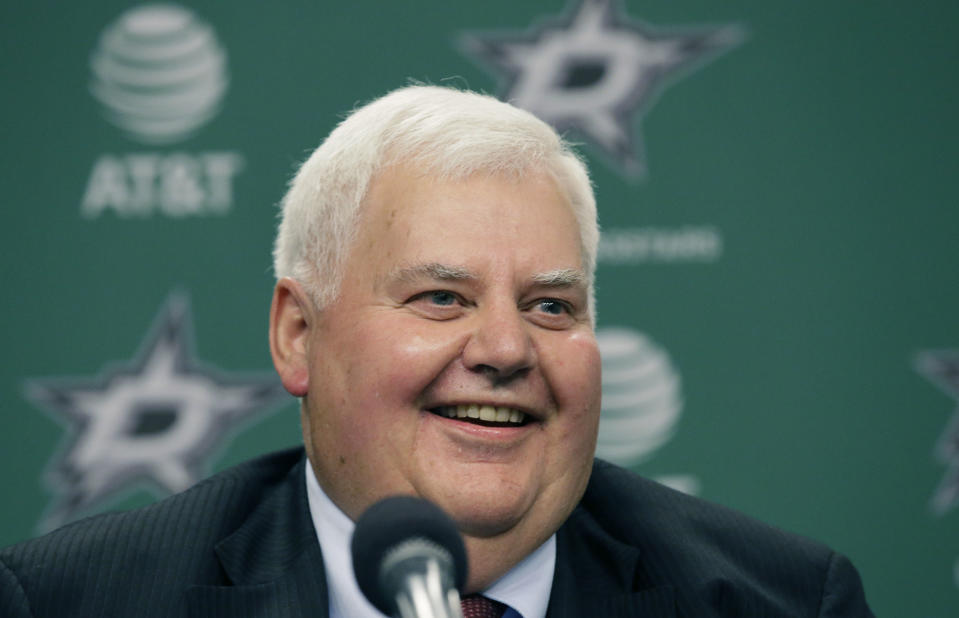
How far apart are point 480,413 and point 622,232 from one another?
3.88ft

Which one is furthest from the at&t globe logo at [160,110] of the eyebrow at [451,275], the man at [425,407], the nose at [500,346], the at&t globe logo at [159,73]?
the nose at [500,346]

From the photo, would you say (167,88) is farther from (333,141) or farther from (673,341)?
(673,341)

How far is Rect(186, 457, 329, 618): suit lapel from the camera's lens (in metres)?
1.72

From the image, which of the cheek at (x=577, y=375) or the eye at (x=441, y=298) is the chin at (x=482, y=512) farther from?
the eye at (x=441, y=298)

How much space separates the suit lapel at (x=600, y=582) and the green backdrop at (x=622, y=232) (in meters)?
0.76

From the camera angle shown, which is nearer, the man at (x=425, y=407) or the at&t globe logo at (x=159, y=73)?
the man at (x=425, y=407)

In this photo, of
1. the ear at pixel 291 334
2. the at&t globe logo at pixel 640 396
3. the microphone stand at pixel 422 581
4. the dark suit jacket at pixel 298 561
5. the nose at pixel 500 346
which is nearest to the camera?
the microphone stand at pixel 422 581

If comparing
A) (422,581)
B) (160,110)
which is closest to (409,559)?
(422,581)

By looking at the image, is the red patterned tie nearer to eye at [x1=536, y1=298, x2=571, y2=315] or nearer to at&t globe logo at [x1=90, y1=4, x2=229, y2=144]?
eye at [x1=536, y1=298, x2=571, y2=315]

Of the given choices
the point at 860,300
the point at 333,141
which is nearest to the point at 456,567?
the point at 333,141

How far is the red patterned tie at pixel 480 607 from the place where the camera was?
174 centimetres

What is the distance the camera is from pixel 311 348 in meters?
1.83

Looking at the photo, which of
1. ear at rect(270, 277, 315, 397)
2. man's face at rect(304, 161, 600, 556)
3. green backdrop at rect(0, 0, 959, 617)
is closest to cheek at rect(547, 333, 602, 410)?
man's face at rect(304, 161, 600, 556)

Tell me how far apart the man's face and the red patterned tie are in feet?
0.42
